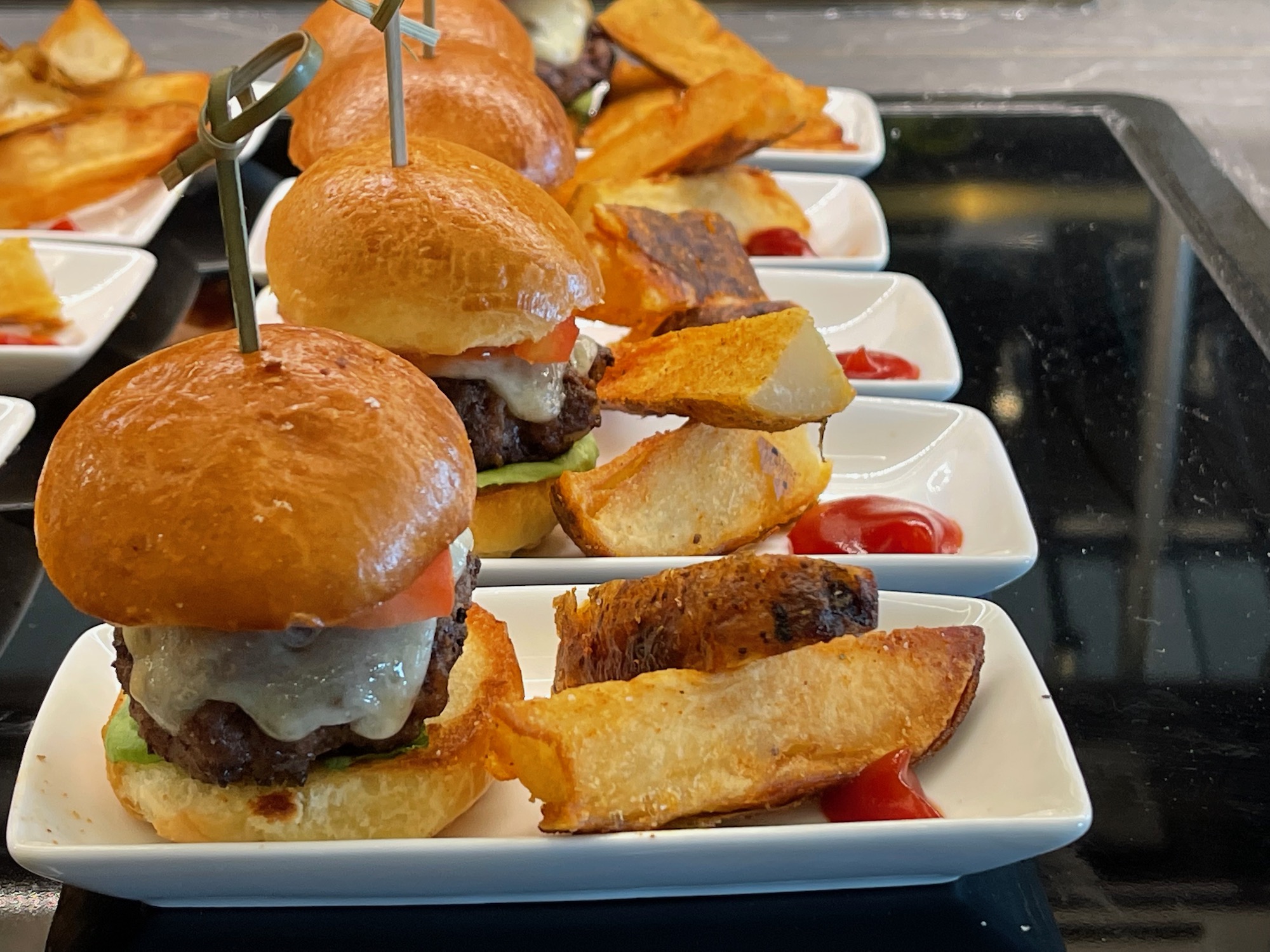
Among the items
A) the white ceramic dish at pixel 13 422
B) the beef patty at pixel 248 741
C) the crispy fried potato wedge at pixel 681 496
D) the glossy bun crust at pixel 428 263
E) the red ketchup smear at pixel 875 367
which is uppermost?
the glossy bun crust at pixel 428 263

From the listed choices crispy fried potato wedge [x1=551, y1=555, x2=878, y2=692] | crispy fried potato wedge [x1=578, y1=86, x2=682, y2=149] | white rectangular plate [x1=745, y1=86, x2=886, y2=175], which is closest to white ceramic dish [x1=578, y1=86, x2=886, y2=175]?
white rectangular plate [x1=745, y1=86, x2=886, y2=175]

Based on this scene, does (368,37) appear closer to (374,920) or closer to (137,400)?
(137,400)

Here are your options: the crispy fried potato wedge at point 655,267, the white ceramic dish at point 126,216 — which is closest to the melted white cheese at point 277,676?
the crispy fried potato wedge at point 655,267

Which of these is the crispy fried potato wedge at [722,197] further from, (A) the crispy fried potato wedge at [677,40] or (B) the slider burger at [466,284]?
(B) the slider burger at [466,284]

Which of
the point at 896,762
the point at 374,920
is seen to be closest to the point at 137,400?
the point at 374,920

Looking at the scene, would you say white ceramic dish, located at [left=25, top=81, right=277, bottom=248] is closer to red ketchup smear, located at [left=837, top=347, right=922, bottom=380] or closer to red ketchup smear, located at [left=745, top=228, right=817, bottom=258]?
red ketchup smear, located at [left=745, top=228, right=817, bottom=258]
